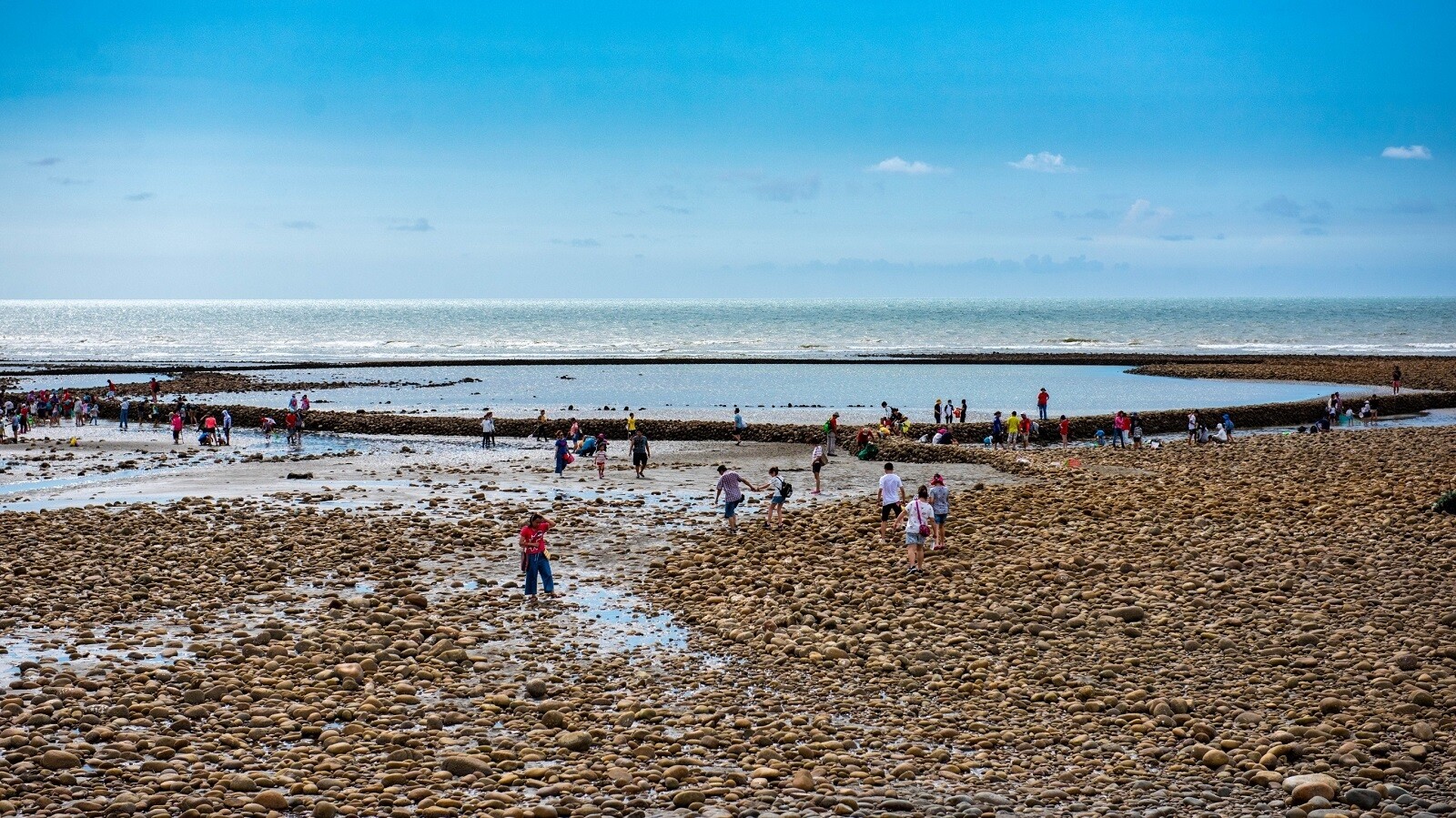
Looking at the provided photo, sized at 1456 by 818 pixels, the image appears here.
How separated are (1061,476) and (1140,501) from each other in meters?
6.58

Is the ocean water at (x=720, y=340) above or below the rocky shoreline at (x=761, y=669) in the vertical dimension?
above

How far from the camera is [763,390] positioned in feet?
252

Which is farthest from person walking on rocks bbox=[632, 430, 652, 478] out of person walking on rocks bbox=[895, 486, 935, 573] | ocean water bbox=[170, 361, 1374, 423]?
ocean water bbox=[170, 361, 1374, 423]

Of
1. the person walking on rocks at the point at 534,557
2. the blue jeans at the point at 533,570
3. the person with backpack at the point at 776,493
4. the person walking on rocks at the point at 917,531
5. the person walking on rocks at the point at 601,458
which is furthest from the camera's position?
the person walking on rocks at the point at 601,458

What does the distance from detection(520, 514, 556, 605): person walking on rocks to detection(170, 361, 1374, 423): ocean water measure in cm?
3647

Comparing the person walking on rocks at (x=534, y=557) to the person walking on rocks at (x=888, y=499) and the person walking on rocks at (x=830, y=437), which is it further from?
the person walking on rocks at (x=830, y=437)

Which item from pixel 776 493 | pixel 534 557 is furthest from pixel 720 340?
pixel 534 557

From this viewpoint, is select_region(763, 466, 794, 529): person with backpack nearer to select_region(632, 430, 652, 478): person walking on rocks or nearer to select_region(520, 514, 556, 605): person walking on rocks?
select_region(520, 514, 556, 605): person walking on rocks

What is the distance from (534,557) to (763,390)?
2294 inches

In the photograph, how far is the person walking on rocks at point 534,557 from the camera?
18.7m

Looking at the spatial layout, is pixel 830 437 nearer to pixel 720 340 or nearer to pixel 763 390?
pixel 763 390

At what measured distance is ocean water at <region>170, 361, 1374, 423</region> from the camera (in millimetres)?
61781

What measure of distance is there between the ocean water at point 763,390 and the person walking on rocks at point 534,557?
36466 millimetres

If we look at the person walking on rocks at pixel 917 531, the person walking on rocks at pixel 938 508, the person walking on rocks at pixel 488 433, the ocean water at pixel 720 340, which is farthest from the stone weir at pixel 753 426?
the ocean water at pixel 720 340
